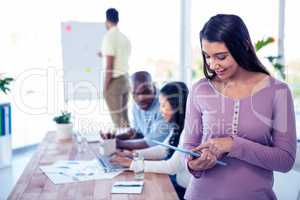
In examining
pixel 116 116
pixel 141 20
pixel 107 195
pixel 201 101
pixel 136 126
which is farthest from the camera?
pixel 141 20

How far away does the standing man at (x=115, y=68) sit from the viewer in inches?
140

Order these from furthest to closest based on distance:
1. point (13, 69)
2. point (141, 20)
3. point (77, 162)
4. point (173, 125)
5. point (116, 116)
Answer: point (141, 20), point (13, 69), point (116, 116), point (173, 125), point (77, 162)

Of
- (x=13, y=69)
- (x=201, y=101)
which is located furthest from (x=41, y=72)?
(x=201, y=101)

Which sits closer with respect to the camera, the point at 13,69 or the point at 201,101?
the point at 201,101

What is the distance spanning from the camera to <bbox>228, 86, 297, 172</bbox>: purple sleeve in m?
1.13

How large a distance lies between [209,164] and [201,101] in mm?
237

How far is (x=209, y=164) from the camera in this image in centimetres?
119

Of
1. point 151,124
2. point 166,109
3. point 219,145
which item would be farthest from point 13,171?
point 219,145

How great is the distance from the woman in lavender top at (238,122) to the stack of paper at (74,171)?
61 centimetres

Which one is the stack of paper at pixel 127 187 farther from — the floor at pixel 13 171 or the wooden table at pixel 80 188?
the floor at pixel 13 171

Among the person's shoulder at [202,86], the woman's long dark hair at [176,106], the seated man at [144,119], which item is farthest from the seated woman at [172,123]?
the person's shoulder at [202,86]

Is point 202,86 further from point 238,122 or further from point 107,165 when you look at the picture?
point 107,165

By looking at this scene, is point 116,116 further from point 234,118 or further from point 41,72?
point 234,118

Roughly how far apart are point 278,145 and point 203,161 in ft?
0.85
